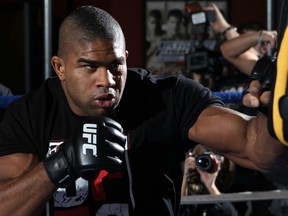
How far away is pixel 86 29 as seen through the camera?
211cm

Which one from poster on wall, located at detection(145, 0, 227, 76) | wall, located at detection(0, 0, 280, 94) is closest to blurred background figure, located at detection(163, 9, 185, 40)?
poster on wall, located at detection(145, 0, 227, 76)

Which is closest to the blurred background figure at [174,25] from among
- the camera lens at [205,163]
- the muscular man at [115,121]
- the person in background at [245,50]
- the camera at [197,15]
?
the camera at [197,15]

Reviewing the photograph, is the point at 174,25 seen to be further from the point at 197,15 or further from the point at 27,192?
the point at 27,192

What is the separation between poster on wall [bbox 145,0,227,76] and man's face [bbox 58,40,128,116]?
14.4 feet

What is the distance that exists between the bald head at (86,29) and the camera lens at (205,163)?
1.32 m

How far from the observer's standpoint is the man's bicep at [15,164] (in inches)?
85.0

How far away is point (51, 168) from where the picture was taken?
6.40 feet

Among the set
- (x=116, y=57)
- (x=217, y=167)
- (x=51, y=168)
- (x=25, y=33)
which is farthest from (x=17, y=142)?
(x=25, y=33)

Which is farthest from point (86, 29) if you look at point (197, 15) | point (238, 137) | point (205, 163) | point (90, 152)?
point (197, 15)

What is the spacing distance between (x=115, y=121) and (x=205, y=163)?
143 cm

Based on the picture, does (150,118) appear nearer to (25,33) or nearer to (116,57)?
(116,57)

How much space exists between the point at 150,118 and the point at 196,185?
1.37 meters

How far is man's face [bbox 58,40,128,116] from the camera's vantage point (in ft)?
6.70

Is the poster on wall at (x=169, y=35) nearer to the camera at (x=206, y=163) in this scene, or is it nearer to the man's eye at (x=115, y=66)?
the camera at (x=206, y=163)
